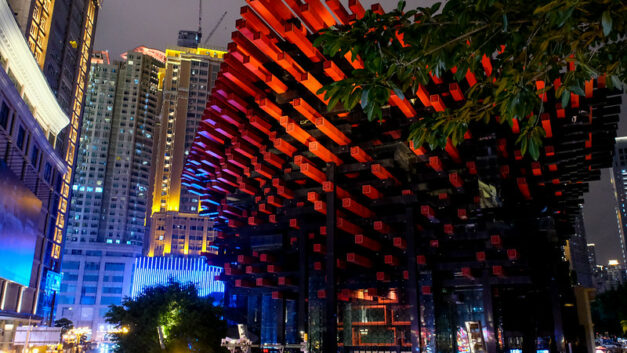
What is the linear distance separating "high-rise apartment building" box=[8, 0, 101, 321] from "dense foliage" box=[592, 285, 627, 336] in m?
63.7

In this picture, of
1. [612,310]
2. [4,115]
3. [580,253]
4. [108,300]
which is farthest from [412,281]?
[580,253]

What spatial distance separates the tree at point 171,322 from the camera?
31194 mm

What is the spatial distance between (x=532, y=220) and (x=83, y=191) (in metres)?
121

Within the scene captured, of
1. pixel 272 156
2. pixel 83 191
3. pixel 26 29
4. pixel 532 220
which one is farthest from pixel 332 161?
pixel 83 191

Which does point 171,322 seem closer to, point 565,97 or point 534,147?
point 534,147

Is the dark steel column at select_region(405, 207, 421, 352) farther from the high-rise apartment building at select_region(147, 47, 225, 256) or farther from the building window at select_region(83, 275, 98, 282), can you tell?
the high-rise apartment building at select_region(147, 47, 225, 256)

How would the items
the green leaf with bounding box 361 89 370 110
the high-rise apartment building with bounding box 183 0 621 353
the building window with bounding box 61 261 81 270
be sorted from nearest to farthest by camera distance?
the green leaf with bounding box 361 89 370 110 < the high-rise apartment building with bounding box 183 0 621 353 < the building window with bounding box 61 261 81 270

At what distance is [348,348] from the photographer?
1191 inches

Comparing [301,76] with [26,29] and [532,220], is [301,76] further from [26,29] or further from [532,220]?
[26,29]

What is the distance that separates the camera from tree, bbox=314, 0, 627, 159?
5156 mm

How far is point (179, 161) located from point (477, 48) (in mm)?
138755

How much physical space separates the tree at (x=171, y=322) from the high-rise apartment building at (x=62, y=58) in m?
29.0

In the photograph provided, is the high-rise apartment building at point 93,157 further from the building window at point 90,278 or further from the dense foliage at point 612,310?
the dense foliage at point 612,310

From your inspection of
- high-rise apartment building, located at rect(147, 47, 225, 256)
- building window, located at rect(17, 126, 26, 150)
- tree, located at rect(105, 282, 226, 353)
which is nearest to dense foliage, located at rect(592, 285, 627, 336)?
tree, located at rect(105, 282, 226, 353)
